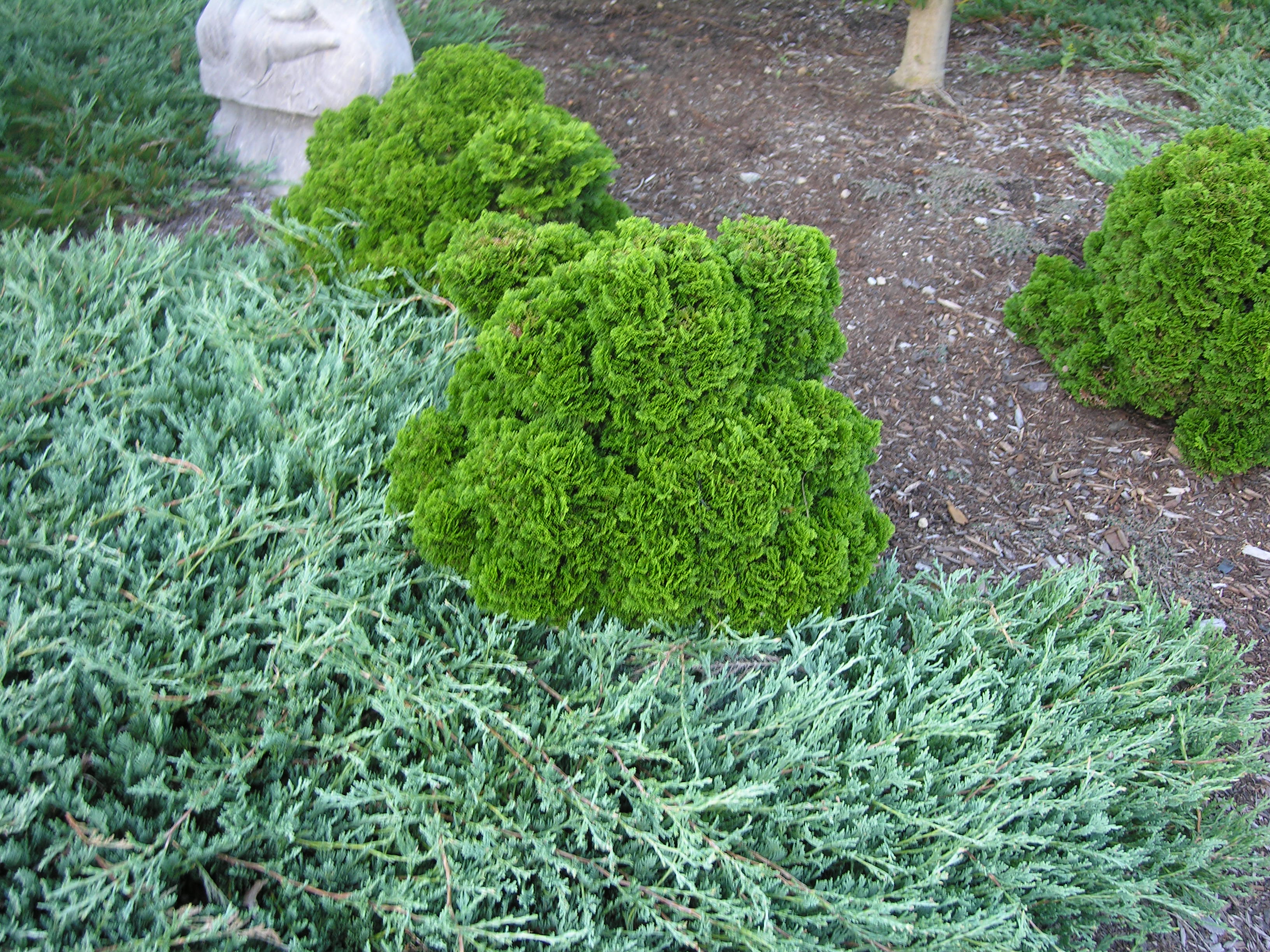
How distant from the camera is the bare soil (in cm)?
351

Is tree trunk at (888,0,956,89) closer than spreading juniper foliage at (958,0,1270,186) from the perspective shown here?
No

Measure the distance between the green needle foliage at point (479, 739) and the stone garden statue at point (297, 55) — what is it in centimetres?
225

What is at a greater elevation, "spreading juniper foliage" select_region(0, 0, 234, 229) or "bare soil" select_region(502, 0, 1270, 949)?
"spreading juniper foliage" select_region(0, 0, 234, 229)

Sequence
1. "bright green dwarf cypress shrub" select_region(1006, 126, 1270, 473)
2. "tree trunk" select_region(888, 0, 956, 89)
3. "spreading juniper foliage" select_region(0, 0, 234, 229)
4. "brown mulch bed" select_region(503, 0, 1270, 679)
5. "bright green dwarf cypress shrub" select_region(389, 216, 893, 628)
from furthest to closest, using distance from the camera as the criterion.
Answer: "tree trunk" select_region(888, 0, 956, 89), "spreading juniper foliage" select_region(0, 0, 234, 229), "brown mulch bed" select_region(503, 0, 1270, 679), "bright green dwarf cypress shrub" select_region(1006, 126, 1270, 473), "bright green dwarf cypress shrub" select_region(389, 216, 893, 628)

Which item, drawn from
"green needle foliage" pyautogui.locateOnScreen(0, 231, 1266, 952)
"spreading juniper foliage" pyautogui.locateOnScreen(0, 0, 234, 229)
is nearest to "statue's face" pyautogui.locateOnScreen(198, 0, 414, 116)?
"spreading juniper foliage" pyautogui.locateOnScreen(0, 0, 234, 229)

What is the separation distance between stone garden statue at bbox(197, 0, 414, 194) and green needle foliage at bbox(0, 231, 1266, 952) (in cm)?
225

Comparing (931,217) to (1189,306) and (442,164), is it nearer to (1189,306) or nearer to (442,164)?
(1189,306)

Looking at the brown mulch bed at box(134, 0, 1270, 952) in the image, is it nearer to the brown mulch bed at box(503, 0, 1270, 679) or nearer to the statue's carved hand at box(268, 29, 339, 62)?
the brown mulch bed at box(503, 0, 1270, 679)

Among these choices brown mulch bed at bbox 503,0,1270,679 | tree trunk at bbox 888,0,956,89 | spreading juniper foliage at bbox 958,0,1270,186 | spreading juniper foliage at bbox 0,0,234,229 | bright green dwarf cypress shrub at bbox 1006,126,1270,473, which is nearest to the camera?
bright green dwarf cypress shrub at bbox 1006,126,1270,473

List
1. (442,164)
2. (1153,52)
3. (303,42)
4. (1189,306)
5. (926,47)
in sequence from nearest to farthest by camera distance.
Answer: (1189,306), (442,164), (303,42), (926,47), (1153,52)

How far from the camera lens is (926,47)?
5.78 metres

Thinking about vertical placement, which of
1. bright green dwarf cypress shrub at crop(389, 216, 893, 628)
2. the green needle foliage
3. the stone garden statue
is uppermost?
the stone garden statue

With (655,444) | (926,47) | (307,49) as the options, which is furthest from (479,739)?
(926,47)

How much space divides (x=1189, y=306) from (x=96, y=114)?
5.93 metres
